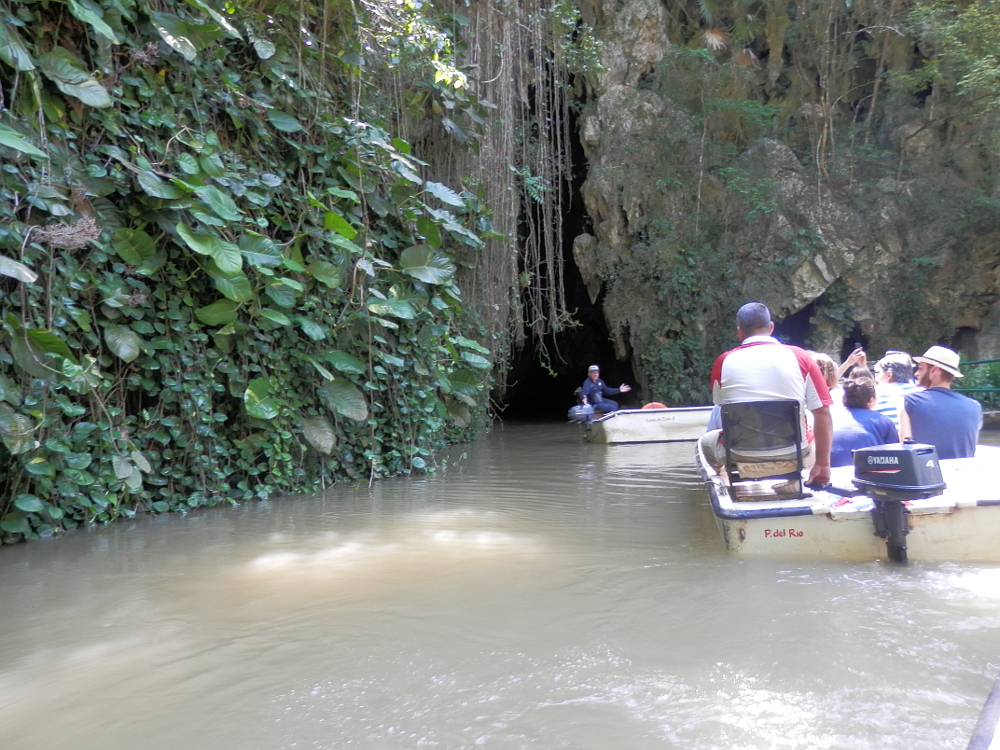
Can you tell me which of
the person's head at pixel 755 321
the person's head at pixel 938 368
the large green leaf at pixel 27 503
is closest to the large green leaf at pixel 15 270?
the large green leaf at pixel 27 503

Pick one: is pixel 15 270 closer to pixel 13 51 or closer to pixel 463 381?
pixel 13 51

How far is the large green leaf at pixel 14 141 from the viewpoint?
479cm

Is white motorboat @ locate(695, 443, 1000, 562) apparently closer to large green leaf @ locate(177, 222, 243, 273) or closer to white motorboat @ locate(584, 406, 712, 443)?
large green leaf @ locate(177, 222, 243, 273)

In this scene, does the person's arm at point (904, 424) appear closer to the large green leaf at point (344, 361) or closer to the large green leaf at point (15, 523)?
the large green leaf at point (344, 361)

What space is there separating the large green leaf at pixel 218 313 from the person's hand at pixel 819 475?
4.60 meters

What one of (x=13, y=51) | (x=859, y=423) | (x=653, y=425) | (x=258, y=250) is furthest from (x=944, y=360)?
(x=653, y=425)

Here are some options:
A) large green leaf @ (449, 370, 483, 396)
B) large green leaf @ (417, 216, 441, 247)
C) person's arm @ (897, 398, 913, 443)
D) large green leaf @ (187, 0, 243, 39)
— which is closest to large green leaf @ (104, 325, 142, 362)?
large green leaf @ (187, 0, 243, 39)

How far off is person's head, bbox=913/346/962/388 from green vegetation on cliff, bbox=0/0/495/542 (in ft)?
14.9

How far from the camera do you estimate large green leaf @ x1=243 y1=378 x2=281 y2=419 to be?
669 centimetres

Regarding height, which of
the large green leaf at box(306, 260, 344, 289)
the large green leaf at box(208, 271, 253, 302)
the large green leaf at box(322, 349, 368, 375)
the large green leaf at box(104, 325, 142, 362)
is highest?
the large green leaf at box(306, 260, 344, 289)

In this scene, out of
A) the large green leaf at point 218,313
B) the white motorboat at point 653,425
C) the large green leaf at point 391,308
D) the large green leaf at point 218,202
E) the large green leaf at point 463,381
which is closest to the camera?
the large green leaf at point 218,202

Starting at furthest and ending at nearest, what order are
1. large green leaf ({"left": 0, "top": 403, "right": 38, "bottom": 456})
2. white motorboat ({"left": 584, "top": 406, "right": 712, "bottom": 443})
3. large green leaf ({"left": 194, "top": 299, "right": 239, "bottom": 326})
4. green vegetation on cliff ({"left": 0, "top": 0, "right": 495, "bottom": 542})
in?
1. white motorboat ({"left": 584, "top": 406, "right": 712, "bottom": 443})
2. large green leaf ({"left": 194, "top": 299, "right": 239, "bottom": 326})
3. green vegetation on cliff ({"left": 0, "top": 0, "right": 495, "bottom": 542})
4. large green leaf ({"left": 0, "top": 403, "right": 38, "bottom": 456})

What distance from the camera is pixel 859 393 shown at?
196 inches

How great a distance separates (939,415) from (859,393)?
0.46 m
